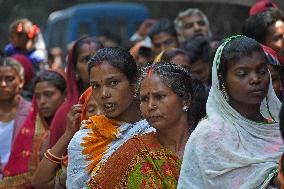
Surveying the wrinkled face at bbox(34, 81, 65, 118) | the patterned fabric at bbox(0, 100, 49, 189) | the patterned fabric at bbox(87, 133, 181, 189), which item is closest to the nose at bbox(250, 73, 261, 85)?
the patterned fabric at bbox(87, 133, 181, 189)

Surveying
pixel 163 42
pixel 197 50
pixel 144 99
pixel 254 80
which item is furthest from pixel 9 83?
pixel 254 80

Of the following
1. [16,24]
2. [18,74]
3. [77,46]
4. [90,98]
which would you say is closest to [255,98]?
[90,98]

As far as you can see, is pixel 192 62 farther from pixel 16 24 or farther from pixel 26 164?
pixel 16 24

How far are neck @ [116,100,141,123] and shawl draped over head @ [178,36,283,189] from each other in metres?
0.95

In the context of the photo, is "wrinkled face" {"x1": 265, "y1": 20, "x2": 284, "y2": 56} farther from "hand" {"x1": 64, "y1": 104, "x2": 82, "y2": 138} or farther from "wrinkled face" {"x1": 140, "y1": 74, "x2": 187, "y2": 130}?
"wrinkled face" {"x1": 140, "y1": 74, "x2": 187, "y2": 130}

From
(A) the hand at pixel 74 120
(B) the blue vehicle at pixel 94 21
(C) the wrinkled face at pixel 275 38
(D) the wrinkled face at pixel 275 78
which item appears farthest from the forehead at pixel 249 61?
(B) the blue vehicle at pixel 94 21

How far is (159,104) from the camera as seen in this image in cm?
514

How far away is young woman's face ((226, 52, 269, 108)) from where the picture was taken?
4.80 metres

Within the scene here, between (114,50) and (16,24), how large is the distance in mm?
5007

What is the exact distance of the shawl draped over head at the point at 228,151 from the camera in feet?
15.3

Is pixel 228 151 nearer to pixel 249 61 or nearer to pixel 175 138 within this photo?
pixel 249 61

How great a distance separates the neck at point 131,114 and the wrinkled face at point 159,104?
489mm

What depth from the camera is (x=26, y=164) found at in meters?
7.85

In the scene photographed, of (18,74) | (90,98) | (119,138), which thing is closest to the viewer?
(119,138)
